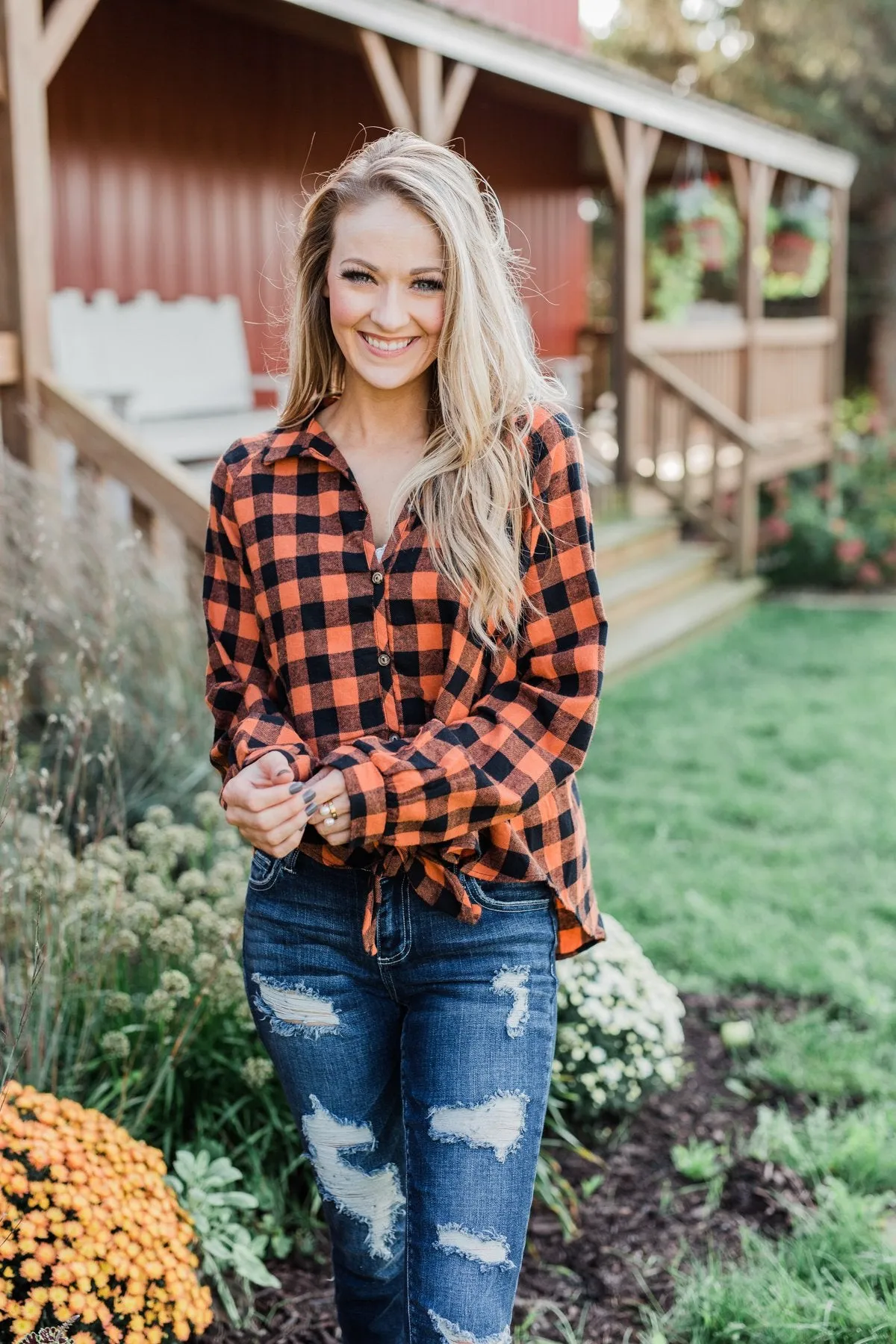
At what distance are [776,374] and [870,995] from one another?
944 centimetres

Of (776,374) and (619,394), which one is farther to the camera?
(776,374)

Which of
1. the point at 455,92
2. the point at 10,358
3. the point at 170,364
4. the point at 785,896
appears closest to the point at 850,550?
the point at 455,92

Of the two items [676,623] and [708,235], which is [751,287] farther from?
[676,623]

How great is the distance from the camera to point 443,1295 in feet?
5.94

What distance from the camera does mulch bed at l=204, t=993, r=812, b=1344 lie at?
2.71 m

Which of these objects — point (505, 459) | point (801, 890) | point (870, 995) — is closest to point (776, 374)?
point (801, 890)

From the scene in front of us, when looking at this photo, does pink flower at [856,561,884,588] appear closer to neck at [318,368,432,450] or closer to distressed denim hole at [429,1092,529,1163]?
neck at [318,368,432,450]

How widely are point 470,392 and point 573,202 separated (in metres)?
12.3

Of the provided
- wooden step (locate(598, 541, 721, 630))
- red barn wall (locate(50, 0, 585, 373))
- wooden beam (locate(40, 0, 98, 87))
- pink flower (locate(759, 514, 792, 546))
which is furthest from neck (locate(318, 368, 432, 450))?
pink flower (locate(759, 514, 792, 546))

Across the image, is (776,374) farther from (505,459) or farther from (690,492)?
(505,459)

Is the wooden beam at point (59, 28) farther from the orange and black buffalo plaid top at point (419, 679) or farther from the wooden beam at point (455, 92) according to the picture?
the orange and black buffalo plaid top at point (419, 679)

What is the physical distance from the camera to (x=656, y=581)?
9.28 m

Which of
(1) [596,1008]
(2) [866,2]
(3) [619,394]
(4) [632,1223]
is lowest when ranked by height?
(4) [632,1223]

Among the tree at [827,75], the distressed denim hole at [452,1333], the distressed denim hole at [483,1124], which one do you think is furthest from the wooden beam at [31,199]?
the tree at [827,75]
